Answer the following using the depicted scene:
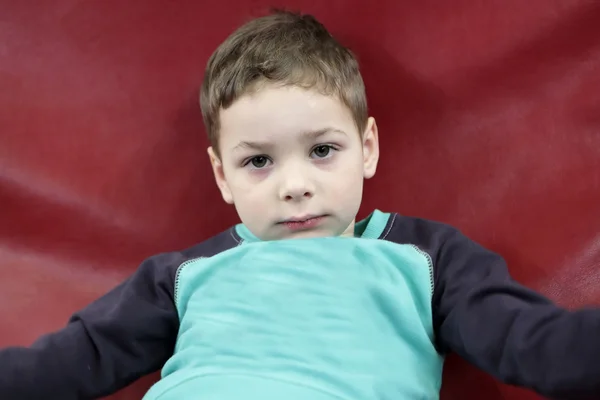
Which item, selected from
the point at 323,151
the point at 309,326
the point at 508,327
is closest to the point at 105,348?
the point at 309,326

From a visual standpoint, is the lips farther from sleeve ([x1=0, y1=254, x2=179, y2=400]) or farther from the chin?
sleeve ([x1=0, y1=254, x2=179, y2=400])

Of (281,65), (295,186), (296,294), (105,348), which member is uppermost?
(281,65)

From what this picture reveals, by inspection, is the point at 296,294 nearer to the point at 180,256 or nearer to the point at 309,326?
the point at 309,326

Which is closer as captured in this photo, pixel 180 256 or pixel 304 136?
pixel 304 136

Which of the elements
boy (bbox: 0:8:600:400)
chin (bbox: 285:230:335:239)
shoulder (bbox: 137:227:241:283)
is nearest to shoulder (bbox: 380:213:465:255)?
boy (bbox: 0:8:600:400)

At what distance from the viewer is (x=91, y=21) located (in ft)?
3.48

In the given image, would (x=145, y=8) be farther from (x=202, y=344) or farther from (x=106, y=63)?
(x=202, y=344)

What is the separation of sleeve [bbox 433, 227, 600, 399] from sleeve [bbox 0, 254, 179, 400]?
368mm

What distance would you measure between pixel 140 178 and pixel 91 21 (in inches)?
10.8

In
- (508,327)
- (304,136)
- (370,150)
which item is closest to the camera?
(508,327)

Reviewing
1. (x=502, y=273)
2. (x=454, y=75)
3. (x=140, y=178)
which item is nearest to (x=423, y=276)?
(x=502, y=273)

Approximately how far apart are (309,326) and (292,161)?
0.66ft

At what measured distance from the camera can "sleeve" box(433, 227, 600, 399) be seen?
1.97ft

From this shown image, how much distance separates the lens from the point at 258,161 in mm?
816
